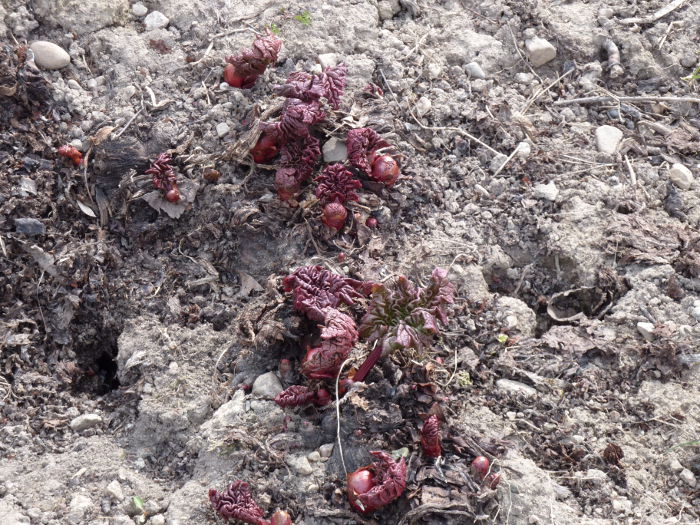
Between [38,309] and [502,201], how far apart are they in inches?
107

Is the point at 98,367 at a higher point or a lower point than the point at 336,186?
lower

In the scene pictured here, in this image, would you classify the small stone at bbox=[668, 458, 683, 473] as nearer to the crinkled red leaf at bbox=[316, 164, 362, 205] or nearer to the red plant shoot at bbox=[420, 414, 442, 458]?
the red plant shoot at bbox=[420, 414, 442, 458]

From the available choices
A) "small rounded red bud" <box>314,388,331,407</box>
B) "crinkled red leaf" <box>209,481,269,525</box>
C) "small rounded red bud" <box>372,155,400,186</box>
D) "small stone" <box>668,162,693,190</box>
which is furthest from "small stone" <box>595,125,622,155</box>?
"crinkled red leaf" <box>209,481,269,525</box>

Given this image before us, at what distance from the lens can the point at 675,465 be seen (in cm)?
359

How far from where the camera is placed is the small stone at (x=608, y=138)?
15.2 ft

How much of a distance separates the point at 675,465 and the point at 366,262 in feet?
5.90

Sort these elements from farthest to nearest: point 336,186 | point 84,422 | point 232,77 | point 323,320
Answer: point 232,77, point 336,186, point 84,422, point 323,320

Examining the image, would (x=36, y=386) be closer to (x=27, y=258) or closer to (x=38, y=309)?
(x=38, y=309)

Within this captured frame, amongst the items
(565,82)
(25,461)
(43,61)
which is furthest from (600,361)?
(43,61)

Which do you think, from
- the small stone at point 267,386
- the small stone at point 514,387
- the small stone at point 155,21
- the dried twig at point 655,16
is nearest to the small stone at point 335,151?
the small stone at point 267,386

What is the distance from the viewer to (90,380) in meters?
4.26

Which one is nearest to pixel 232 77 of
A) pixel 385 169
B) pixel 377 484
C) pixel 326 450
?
pixel 385 169

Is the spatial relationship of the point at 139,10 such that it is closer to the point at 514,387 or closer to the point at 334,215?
the point at 334,215

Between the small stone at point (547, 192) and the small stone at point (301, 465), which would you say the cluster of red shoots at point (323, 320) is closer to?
the small stone at point (301, 465)
